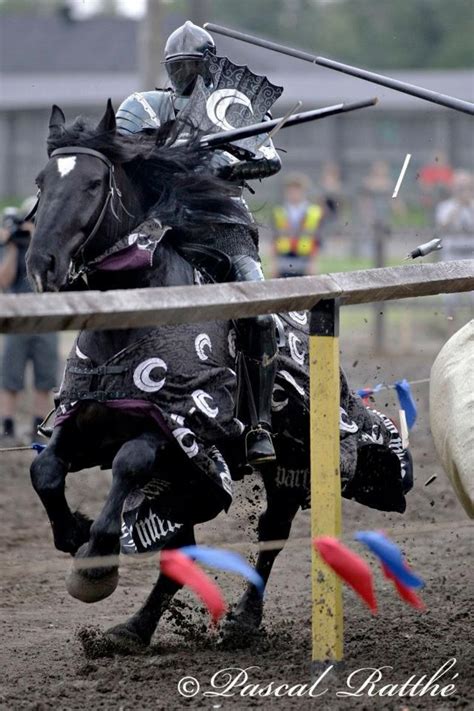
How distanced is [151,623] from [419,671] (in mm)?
1149

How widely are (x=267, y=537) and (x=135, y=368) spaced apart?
145cm

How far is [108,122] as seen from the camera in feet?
15.3

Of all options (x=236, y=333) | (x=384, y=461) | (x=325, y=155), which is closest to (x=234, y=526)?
(x=384, y=461)

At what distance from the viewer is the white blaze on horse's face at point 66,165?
4477 mm

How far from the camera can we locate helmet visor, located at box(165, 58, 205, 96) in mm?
5258

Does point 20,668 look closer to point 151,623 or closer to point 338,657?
point 151,623

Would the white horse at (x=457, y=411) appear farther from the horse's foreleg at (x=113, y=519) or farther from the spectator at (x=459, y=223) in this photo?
the spectator at (x=459, y=223)

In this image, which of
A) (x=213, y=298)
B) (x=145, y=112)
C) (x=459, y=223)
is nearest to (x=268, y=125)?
(x=145, y=112)

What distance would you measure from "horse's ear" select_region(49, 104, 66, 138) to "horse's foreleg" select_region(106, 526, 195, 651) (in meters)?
1.57

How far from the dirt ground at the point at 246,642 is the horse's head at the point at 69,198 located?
975mm

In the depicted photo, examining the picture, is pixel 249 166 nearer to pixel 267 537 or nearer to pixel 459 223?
pixel 267 537

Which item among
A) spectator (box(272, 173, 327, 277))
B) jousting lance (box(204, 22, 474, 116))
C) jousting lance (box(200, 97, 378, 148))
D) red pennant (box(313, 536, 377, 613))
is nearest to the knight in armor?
jousting lance (box(200, 97, 378, 148))

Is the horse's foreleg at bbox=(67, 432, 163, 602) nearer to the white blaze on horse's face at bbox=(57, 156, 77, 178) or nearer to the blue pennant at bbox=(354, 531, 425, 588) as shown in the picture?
the white blaze on horse's face at bbox=(57, 156, 77, 178)

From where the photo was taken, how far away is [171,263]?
4.78 meters
